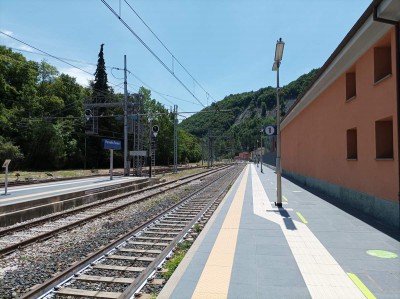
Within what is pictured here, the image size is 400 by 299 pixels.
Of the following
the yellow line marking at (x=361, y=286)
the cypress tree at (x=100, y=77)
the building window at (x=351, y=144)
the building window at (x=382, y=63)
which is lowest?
the yellow line marking at (x=361, y=286)

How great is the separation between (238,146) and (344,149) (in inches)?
5745

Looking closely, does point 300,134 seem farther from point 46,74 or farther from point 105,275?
point 46,74

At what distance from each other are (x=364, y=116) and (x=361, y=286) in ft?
24.1

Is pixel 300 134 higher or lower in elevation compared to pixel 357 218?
higher

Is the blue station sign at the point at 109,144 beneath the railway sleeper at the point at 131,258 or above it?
above

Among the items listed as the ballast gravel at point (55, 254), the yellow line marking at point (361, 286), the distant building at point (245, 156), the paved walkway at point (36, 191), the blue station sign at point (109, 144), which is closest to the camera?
the yellow line marking at point (361, 286)

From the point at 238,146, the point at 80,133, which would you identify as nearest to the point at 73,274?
the point at 80,133

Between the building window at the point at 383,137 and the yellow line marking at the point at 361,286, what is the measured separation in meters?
5.67

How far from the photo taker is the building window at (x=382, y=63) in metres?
9.65

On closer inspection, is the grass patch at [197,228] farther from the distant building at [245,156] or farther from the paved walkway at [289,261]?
the distant building at [245,156]

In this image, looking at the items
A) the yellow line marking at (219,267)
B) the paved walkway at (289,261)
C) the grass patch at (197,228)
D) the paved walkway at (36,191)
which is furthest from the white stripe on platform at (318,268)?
the paved walkway at (36,191)

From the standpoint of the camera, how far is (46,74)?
206ft

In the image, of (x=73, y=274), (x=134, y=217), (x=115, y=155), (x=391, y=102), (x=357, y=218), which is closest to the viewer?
(x=73, y=274)

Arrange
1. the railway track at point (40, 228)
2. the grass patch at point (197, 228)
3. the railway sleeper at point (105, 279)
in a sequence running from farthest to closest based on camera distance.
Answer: the grass patch at point (197, 228) < the railway track at point (40, 228) < the railway sleeper at point (105, 279)
